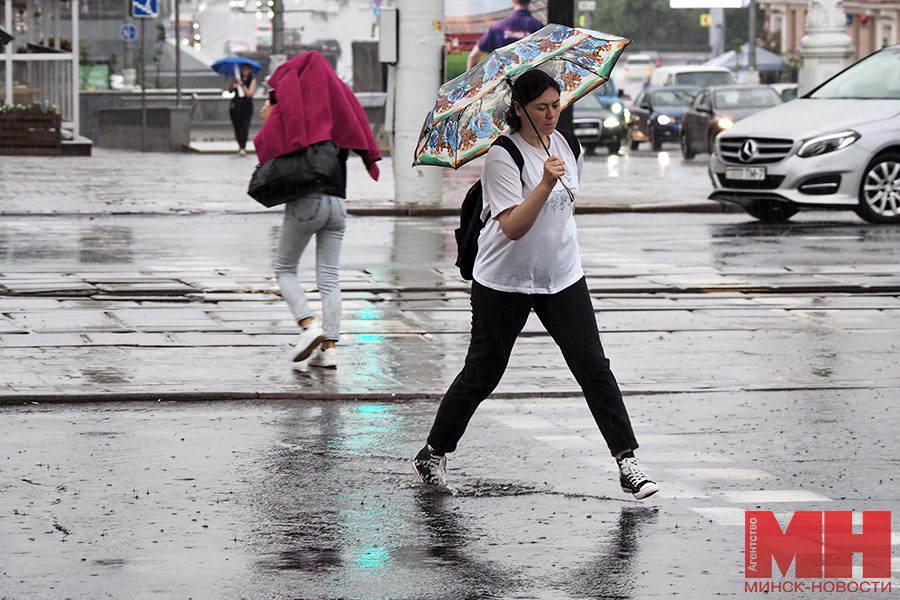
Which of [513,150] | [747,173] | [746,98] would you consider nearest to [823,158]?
[747,173]

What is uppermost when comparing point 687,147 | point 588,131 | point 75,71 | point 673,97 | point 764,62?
point 764,62

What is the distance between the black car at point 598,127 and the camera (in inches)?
1277

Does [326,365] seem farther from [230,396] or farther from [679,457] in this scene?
[679,457]

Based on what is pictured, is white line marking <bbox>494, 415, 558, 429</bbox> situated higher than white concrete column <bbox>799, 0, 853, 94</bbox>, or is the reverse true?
white concrete column <bbox>799, 0, 853, 94</bbox>

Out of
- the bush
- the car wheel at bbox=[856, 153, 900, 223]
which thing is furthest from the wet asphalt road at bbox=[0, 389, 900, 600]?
the bush

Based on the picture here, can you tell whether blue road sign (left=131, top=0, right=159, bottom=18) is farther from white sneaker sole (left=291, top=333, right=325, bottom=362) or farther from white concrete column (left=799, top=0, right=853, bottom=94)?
white sneaker sole (left=291, top=333, right=325, bottom=362)

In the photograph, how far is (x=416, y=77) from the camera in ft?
60.7

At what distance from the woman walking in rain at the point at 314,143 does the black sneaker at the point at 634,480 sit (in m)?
2.99

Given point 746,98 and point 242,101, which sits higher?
point 746,98

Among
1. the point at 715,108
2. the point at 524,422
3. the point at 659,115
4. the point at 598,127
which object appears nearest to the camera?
the point at 524,422

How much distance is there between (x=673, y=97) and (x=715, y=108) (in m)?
7.00

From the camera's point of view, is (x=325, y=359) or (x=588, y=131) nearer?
(x=325, y=359)

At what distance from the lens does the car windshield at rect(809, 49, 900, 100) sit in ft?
56.2

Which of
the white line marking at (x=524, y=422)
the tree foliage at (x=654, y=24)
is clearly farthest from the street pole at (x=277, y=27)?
the tree foliage at (x=654, y=24)
